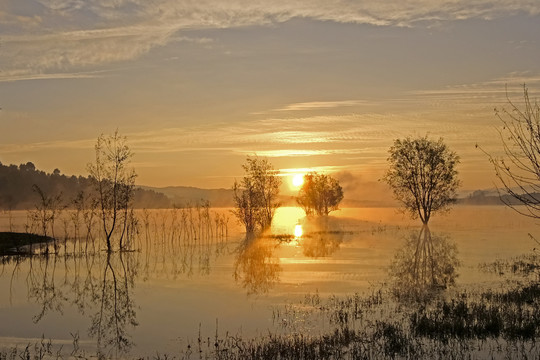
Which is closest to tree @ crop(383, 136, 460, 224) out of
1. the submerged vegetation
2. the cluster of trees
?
the cluster of trees

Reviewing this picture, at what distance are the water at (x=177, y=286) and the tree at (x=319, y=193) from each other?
6097 centimetres

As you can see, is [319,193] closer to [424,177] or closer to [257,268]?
[424,177]

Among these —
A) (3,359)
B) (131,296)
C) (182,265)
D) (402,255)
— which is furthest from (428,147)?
(3,359)

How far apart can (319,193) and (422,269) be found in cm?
8067

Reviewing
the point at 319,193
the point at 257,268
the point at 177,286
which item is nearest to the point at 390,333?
the point at 177,286

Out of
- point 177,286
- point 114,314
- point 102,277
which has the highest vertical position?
point 102,277

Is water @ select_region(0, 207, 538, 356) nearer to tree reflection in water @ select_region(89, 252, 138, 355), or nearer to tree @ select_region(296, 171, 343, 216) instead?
tree reflection in water @ select_region(89, 252, 138, 355)

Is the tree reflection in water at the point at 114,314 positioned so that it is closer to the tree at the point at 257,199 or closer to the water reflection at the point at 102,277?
the water reflection at the point at 102,277

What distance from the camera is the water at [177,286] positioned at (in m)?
18.1

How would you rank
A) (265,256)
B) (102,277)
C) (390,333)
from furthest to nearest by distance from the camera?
(265,256) < (102,277) < (390,333)

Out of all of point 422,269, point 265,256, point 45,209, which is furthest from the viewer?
point 45,209

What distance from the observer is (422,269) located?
3138cm

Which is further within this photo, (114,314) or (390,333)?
(114,314)

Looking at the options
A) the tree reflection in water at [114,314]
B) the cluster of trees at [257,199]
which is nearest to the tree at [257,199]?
the cluster of trees at [257,199]
